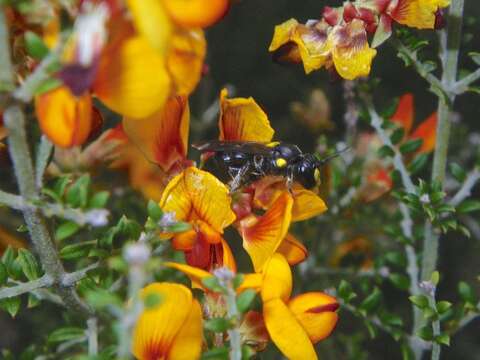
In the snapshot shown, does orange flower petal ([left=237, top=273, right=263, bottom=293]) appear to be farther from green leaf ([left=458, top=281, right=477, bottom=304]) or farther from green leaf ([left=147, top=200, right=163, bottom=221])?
green leaf ([left=458, top=281, right=477, bottom=304])

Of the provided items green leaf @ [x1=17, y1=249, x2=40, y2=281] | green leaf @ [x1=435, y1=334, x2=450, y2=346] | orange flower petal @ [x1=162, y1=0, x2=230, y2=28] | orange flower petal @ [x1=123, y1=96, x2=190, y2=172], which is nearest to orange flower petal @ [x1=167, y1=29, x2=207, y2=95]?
orange flower petal @ [x1=162, y1=0, x2=230, y2=28]

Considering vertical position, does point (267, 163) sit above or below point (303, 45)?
below

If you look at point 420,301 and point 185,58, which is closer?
point 185,58

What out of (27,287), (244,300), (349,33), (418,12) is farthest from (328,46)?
(27,287)

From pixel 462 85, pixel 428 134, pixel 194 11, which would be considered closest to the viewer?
pixel 194 11

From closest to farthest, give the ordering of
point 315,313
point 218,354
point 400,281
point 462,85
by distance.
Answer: point 218,354 → point 315,313 → point 462,85 → point 400,281

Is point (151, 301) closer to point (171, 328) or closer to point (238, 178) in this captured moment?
point (171, 328)

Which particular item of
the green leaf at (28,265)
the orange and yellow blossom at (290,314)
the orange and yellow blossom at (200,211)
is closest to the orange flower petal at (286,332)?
the orange and yellow blossom at (290,314)
